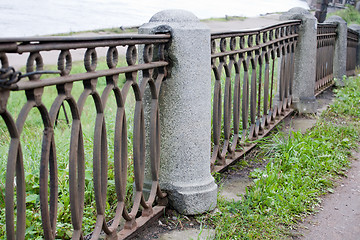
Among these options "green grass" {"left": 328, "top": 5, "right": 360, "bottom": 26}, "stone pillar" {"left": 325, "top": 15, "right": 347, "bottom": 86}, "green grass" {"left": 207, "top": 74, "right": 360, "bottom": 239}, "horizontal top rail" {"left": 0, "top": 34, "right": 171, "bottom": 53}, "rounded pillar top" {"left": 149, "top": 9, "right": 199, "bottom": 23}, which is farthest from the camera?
"green grass" {"left": 328, "top": 5, "right": 360, "bottom": 26}

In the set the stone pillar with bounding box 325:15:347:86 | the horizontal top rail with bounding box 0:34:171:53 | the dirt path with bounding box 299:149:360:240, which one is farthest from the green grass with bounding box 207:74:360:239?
the stone pillar with bounding box 325:15:347:86

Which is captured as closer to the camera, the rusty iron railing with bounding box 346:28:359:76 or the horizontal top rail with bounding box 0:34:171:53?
the horizontal top rail with bounding box 0:34:171:53

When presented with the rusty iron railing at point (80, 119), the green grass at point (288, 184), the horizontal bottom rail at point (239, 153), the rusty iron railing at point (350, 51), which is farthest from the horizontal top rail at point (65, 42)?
the rusty iron railing at point (350, 51)

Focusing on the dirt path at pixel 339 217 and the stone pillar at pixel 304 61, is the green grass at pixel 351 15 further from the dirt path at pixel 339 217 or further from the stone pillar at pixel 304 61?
the dirt path at pixel 339 217

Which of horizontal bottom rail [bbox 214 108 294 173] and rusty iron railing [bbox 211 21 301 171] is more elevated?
rusty iron railing [bbox 211 21 301 171]

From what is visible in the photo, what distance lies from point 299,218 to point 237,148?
124cm

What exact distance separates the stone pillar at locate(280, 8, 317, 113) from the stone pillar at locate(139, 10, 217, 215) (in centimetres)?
342

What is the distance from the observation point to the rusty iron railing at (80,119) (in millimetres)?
1820

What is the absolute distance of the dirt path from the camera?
314 centimetres

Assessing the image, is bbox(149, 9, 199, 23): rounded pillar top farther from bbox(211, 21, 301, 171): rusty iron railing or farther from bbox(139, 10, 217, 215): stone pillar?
bbox(211, 21, 301, 171): rusty iron railing

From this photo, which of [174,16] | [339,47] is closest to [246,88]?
[174,16]

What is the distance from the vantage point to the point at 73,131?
2.21m

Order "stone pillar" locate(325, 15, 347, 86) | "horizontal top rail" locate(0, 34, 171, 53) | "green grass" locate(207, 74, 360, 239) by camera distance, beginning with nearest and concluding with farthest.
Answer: "horizontal top rail" locate(0, 34, 171, 53)
"green grass" locate(207, 74, 360, 239)
"stone pillar" locate(325, 15, 347, 86)

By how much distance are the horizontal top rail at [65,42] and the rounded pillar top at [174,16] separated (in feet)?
0.71
